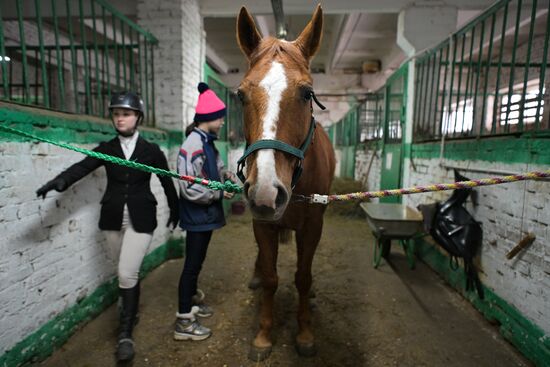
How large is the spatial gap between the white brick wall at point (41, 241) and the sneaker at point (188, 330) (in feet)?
2.87

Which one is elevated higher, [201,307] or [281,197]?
[281,197]

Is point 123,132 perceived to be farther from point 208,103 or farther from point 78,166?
point 208,103

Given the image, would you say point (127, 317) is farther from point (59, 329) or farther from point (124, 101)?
point (124, 101)

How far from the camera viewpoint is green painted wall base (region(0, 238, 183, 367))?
1.92 meters

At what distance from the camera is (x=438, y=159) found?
3.85 metres

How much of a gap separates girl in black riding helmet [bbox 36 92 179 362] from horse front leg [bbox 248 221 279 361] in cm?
84

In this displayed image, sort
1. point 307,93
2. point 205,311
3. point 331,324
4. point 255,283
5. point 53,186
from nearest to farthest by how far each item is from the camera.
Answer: point 307,93 < point 53,186 < point 331,324 < point 205,311 < point 255,283

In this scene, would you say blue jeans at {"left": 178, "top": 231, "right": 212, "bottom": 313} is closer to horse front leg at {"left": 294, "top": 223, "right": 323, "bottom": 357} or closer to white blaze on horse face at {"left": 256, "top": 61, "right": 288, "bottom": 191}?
horse front leg at {"left": 294, "top": 223, "right": 323, "bottom": 357}

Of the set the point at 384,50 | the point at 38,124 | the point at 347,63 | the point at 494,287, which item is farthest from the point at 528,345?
the point at 347,63

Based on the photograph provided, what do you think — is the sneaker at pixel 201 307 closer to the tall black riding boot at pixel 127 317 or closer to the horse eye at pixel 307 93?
the tall black riding boot at pixel 127 317

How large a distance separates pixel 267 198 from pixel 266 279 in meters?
1.29

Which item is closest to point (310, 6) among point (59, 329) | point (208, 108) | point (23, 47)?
point (208, 108)

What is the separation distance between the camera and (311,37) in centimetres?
180

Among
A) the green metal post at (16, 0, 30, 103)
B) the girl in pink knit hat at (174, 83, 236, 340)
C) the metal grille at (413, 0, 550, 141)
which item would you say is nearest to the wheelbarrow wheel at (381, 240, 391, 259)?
the metal grille at (413, 0, 550, 141)
